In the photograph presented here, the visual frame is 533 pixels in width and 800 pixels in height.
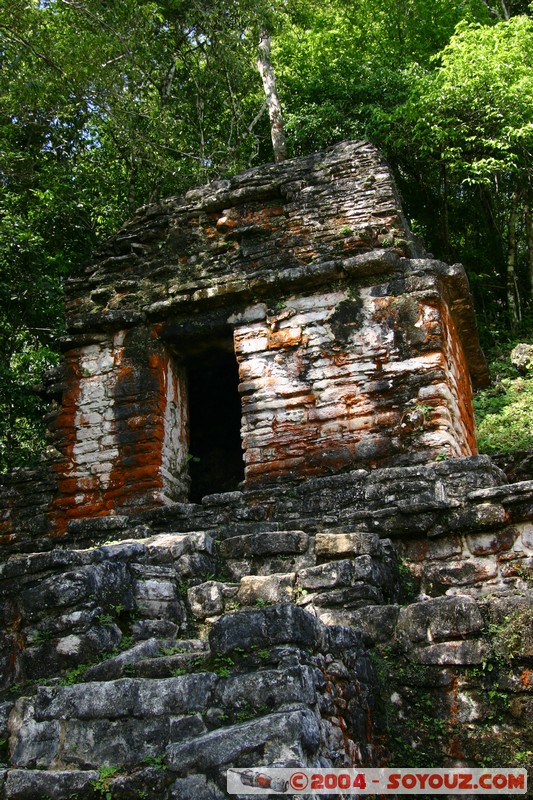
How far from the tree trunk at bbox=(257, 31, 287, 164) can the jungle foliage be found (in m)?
0.33

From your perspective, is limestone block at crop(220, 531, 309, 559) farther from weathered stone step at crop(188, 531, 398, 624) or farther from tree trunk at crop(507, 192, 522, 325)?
tree trunk at crop(507, 192, 522, 325)

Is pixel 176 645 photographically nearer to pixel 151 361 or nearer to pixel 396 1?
pixel 151 361

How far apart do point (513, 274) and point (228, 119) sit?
6.45 metres

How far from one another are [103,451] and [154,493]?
0.66 meters

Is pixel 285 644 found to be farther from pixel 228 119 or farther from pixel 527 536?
pixel 228 119

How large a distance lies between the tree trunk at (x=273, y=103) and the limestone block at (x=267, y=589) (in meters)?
11.3

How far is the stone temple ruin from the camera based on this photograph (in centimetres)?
288

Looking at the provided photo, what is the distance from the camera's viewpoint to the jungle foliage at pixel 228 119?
397 inches

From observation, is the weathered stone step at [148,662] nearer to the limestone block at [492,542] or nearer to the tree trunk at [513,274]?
the limestone block at [492,542]

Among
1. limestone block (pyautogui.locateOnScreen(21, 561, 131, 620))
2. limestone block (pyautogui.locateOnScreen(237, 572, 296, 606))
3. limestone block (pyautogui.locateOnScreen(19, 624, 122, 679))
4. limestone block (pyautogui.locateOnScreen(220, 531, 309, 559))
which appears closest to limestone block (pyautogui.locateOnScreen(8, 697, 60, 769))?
limestone block (pyautogui.locateOnScreen(19, 624, 122, 679))

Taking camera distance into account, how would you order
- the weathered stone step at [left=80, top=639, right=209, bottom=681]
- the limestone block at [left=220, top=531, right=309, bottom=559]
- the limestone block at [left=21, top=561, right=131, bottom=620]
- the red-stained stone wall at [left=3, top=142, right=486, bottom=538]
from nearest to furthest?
the weathered stone step at [left=80, top=639, right=209, bottom=681] → the limestone block at [left=21, top=561, right=131, bottom=620] → the limestone block at [left=220, top=531, right=309, bottom=559] → the red-stained stone wall at [left=3, top=142, right=486, bottom=538]

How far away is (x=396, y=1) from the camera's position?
1666cm

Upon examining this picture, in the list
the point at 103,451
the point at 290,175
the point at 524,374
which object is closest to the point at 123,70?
the point at 290,175

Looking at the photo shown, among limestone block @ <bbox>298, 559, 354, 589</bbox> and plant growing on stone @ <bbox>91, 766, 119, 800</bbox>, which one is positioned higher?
limestone block @ <bbox>298, 559, 354, 589</bbox>
